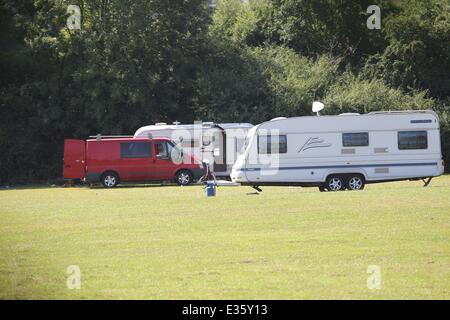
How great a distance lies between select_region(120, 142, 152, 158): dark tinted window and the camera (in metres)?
36.9

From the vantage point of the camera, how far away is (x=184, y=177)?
36.9m

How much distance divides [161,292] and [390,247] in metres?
5.06

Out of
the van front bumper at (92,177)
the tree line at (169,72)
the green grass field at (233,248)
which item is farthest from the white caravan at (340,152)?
the tree line at (169,72)

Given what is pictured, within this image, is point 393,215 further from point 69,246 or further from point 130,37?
point 130,37

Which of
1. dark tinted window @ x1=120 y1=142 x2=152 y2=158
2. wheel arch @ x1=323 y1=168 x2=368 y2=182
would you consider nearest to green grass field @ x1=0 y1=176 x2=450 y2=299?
wheel arch @ x1=323 y1=168 x2=368 y2=182

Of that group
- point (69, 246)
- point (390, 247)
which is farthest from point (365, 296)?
point (69, 246)

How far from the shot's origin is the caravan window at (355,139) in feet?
97.5

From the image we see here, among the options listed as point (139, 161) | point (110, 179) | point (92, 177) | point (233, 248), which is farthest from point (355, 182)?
point (233, 248)

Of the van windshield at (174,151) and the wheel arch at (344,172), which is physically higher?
the van windshield at (174,151)

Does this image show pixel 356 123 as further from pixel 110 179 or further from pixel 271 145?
pixel 110 179

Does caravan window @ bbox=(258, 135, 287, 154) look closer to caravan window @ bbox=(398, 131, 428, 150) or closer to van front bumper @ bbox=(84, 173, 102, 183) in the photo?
caravan window @ bbox=(398, 131, 428, 150)

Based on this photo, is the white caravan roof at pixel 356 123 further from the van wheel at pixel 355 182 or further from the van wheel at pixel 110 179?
the van wheel at pixel 110 179

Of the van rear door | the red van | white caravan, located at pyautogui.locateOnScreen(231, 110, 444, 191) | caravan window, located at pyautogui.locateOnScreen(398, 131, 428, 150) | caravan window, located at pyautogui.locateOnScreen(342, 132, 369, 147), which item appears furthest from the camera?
the van rear door

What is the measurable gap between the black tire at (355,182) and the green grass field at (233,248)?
15.2ft
